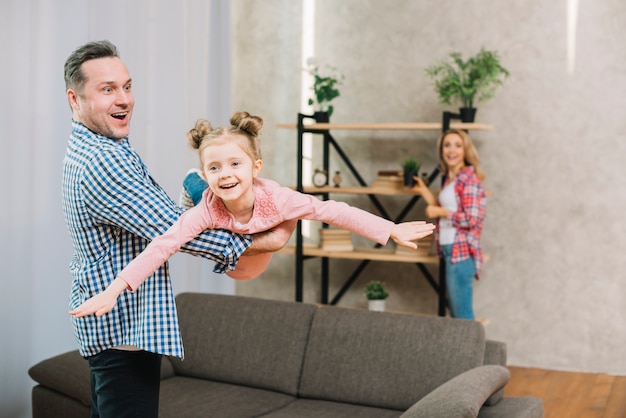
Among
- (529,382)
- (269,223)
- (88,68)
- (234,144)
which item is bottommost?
(529,382)

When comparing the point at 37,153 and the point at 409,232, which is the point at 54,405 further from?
the point at 409,232

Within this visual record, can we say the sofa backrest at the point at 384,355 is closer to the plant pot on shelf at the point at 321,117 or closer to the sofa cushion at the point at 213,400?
the sofa cushion at the point at 213,400

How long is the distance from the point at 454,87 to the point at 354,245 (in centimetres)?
147

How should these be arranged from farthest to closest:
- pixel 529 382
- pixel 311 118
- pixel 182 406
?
pixel 311 118
pixel 529 382
pixel 182 406

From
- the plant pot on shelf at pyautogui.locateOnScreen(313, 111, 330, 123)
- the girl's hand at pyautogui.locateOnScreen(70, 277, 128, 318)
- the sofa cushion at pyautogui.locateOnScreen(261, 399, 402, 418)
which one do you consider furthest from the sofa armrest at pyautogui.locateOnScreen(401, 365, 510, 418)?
the plant pot on shelf at pyautogui.locateOnScreen(313, 111, 330, 123)

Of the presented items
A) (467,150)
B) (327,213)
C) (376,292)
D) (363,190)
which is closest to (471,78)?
(467,150)

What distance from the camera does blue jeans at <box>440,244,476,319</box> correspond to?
504cm

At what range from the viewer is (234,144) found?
1.83 meters

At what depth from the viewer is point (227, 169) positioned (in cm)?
181

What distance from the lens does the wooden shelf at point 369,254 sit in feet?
17.3

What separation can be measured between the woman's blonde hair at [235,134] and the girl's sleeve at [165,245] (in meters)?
0.15

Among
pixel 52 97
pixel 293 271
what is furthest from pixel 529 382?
pixel 52 97

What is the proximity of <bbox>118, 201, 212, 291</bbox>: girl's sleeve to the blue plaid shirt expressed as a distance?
3 centimetres

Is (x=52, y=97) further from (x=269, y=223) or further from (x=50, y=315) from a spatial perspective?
(x=269, y=223)
